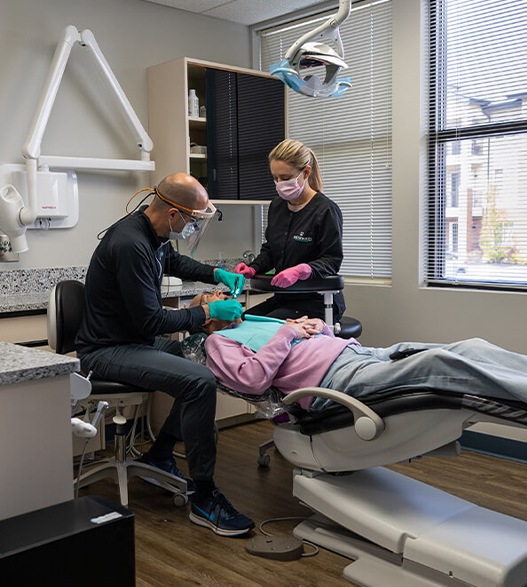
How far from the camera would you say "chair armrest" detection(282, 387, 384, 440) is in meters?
2.13

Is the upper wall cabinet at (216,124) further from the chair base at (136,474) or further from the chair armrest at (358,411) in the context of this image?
the chair armrest at (358,411)

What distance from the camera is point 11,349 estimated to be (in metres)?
1.67

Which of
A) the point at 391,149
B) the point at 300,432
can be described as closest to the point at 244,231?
the point at 391,149

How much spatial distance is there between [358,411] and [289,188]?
125cm

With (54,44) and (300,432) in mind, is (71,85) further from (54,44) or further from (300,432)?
(300,432)

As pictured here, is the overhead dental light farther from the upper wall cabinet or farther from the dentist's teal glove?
the upper wall cabinet

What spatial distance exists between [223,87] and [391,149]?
984 millimetres

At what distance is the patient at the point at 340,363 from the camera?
6.59 ft

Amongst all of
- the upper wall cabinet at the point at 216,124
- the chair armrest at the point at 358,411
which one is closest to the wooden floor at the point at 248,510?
the chair armrest at the point at 358,411

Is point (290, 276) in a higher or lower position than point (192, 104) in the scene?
lower

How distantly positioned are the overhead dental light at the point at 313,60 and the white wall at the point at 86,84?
152 centimetres

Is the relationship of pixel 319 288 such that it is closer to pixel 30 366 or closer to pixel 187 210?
pixel 187 210

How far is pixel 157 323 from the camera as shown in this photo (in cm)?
258

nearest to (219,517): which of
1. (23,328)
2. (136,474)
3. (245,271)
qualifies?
(136,474)
